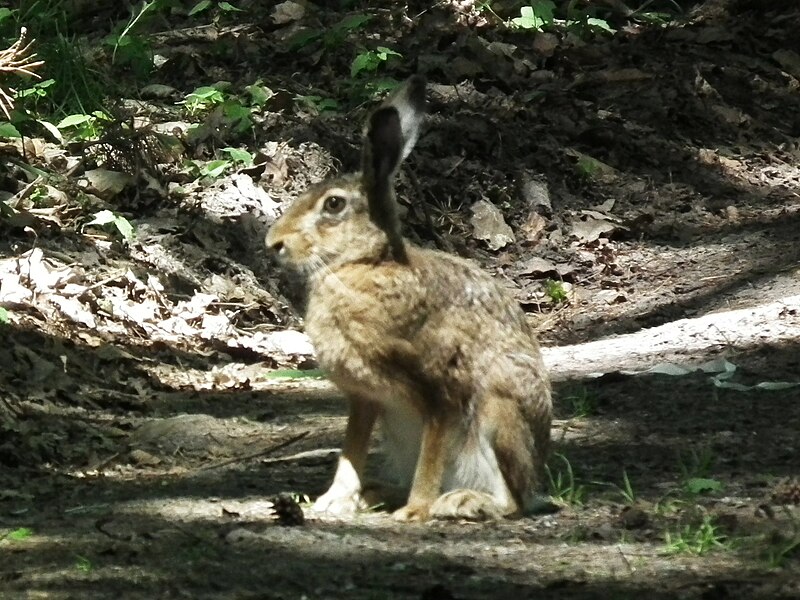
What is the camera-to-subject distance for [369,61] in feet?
38.1

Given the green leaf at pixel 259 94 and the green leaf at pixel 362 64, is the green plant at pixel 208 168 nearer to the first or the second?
the green leaf at pixel 259 94

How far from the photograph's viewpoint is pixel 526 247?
1044 centimetres

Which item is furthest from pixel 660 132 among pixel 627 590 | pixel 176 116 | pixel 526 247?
pixel 627 590

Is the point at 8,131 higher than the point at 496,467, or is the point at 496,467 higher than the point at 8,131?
the point at 8,131

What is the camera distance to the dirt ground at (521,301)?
4.12 meters

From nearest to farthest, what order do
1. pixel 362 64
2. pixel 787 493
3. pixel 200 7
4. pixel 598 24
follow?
pixel 787 493
pixel 362 64
pixel 200 7
pixel 598 24

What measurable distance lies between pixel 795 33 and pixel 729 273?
5.10 metres

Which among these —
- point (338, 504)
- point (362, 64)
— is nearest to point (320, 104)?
point (362, 64)

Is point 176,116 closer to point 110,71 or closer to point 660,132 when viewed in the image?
point 110,71

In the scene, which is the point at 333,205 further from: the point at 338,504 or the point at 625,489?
the point at 625,489

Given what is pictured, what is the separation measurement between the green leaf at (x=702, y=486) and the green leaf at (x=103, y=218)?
5261 mm

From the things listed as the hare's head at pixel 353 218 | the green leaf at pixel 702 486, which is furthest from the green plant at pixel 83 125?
the green leaf at pixel 702 486

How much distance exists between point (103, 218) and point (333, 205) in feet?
14.7

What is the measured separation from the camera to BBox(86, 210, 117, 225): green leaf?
9.11 metres
